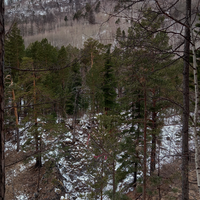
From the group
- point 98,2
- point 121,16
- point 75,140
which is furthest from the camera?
point 75,140

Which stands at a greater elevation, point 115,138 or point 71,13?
point 71,13

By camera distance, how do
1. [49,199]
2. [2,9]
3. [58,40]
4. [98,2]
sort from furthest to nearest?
[58,40]
[49,199]
[98,2]
[2,9]

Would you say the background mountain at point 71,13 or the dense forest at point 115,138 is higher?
the background mountain at point 71,13

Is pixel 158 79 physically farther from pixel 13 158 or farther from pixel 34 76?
pixel 13 158

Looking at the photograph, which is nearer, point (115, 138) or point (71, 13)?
point (71, 13)

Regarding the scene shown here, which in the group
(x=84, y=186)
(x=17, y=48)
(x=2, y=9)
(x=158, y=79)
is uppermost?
(x=17, y=48)

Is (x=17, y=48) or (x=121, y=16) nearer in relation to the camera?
(x=121, y=16)

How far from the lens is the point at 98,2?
2.01m

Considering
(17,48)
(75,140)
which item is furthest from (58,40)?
(75,140)

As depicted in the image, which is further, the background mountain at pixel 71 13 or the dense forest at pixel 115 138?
the dense forest at pixel 115 138

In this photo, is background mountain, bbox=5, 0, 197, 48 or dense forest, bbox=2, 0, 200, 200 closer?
background mountain, bbox=5, 0, 197, 48

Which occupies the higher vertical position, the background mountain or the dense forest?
the background mountain

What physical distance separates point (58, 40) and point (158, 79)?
4930 cm

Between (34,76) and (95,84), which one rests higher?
(34,76)
